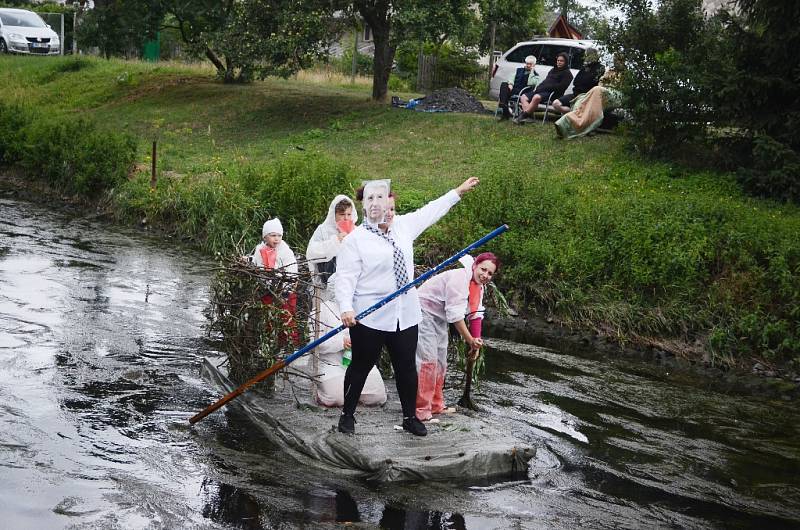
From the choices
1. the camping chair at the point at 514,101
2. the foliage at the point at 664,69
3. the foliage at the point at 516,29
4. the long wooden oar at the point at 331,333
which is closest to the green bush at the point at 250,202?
the foliage at the point at 664,69

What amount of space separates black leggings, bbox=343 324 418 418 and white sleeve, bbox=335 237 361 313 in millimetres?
319

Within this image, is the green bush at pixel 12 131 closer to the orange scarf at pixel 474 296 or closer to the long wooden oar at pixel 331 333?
the long wooden oar at pixel 331 333

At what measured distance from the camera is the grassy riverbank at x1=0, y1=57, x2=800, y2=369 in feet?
50.0

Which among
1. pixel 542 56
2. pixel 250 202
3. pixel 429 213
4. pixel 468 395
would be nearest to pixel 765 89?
pixel 542 56

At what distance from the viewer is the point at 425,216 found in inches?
367

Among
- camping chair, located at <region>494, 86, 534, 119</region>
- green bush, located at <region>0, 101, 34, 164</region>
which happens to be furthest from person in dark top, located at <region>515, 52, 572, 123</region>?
green bush, located at <region>0, 101, 34, 164</region>

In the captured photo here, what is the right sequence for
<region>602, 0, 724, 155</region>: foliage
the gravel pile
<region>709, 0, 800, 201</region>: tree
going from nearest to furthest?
<region>709, 0, 800, 201</region>: tree < <region>602, 0, 724, 155</region>: foliage < the gravel pile

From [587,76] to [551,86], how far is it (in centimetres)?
89

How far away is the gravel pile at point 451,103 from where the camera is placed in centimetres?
2700

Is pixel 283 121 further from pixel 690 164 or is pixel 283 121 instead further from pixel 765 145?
pixel 765 145

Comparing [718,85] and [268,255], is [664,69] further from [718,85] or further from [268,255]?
[268,255]

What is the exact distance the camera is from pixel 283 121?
27.7 metres

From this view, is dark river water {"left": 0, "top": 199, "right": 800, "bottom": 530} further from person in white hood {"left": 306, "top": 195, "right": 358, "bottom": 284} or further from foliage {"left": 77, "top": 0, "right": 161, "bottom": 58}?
Result: foliage {"left": 77, "top": 0, "right": 161, "bottom": 58}

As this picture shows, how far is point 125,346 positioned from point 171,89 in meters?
20.8
